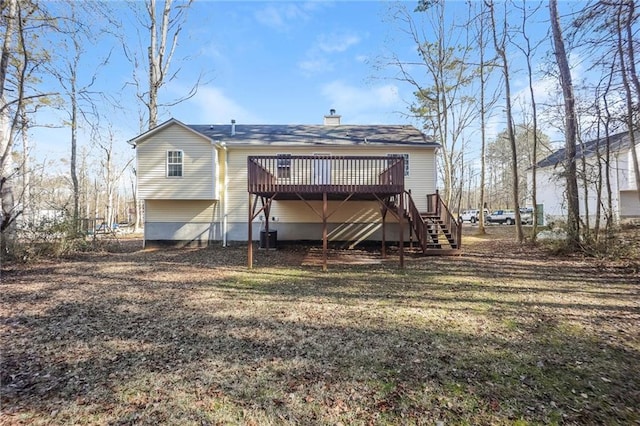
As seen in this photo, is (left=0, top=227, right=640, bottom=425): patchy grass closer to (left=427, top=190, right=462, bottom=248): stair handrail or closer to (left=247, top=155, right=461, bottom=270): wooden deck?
(left=247, top=155, right=461, bottom=270): wooden deck

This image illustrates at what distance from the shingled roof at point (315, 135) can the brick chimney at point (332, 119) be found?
0.70 meters

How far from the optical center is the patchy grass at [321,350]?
9.36 ft

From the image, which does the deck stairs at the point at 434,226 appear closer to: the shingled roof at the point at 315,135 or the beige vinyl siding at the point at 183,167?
the shingled roof at the point at 315,135

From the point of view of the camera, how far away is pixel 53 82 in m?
12.7

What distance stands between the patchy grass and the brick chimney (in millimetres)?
12086

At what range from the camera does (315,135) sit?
609 inches

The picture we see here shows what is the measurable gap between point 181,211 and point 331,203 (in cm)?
698

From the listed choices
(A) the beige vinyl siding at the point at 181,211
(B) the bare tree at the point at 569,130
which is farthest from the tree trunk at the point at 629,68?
(A) the beige vinyl siding at the point at 181,211

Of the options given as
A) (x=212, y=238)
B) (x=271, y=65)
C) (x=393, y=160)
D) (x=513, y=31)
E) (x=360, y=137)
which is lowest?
(x=212, y=238)

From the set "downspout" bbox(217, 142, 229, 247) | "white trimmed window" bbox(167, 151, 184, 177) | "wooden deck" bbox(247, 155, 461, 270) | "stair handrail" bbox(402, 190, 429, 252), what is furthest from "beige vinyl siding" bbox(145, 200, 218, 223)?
"stair handrail" bbox(402, 190, 429, 252)

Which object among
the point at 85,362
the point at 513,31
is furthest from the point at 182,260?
the point at 513,31

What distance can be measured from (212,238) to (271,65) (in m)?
8.74

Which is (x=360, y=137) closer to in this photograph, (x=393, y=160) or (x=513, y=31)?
(x=393, y=160)

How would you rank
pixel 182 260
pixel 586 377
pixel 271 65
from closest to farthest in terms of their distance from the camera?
1. pixel 586 377
2. pixel 182 260
3. pixel 271 65
